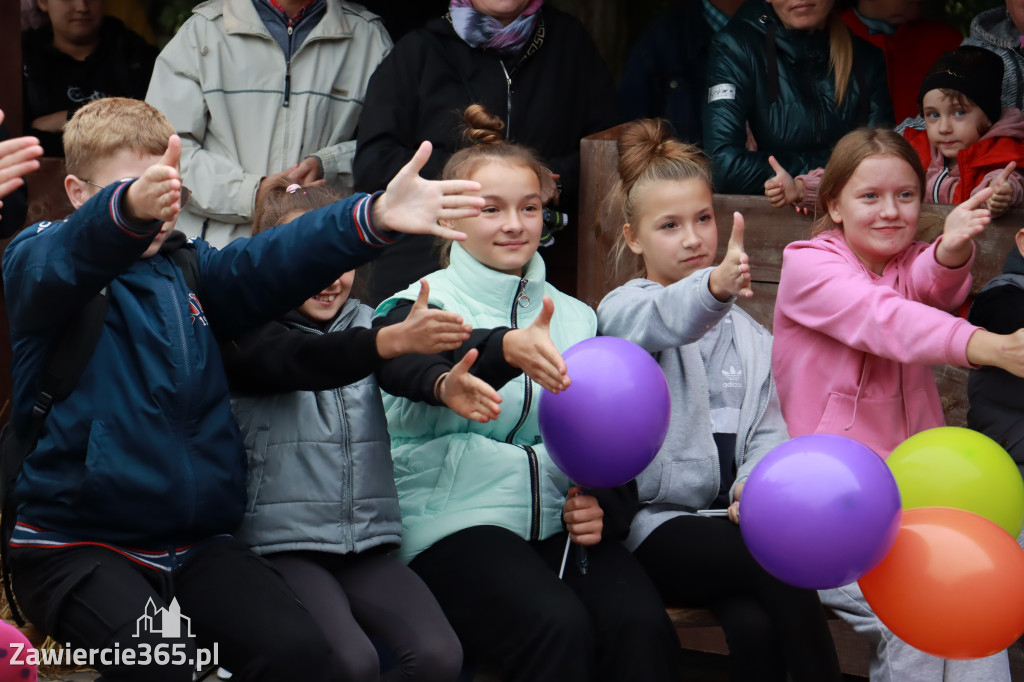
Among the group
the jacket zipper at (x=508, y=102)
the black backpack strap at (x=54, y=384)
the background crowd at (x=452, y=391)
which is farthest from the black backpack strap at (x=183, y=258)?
the jacket zipper at (x=508, y=102)

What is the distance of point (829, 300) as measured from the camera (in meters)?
3.38

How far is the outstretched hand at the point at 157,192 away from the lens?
2494mm

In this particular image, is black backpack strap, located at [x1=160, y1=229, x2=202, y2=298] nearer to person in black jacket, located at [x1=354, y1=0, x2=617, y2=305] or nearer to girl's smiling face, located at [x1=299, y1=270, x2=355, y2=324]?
girl's smiling face, located at [x1=299, y1=270, x2=355, y2=324]

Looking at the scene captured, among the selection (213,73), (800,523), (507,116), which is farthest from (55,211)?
(800,523)

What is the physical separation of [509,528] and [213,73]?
7.45ft

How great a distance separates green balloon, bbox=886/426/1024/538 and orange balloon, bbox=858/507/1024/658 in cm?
20

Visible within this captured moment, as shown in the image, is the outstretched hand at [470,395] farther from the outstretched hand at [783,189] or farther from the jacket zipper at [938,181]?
the jacket zipper at [938,181]

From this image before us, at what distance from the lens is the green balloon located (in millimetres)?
3055

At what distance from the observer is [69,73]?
5.33 metres

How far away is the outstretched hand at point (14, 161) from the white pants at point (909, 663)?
2.24 meters

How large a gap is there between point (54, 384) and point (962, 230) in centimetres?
220

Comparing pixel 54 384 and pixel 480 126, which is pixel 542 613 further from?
pixel 480 126

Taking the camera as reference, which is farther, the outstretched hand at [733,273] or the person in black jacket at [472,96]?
the person in black jacket at [472,96]

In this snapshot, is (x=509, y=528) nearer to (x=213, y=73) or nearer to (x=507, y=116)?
(x=507, y=116)
